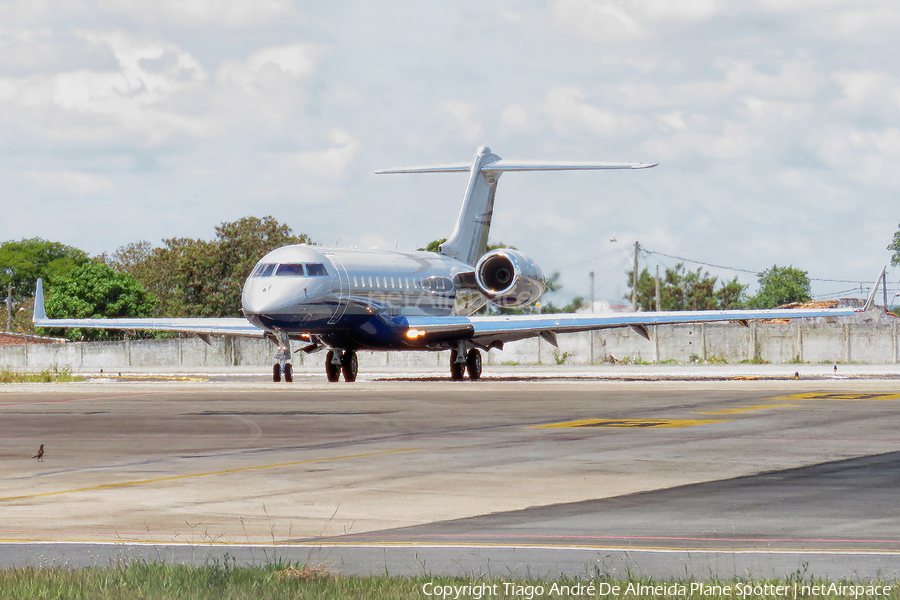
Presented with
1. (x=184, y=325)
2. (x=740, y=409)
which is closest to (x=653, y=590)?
(x=740, y=409)

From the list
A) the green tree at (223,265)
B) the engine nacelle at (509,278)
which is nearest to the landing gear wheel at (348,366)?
the engine nacelle at (509,278)

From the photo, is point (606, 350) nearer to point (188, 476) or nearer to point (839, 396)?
point (839, 396)

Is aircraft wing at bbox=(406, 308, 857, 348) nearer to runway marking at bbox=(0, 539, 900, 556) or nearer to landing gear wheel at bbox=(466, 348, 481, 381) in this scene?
landing gear wheel at bbox=(466, 348, 481, 381)

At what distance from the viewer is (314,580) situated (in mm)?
7766

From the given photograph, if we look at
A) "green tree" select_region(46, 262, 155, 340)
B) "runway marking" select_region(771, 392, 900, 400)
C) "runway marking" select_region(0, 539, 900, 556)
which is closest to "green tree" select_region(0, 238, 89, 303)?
"green tree" select_region(46, 262, 155, 340)

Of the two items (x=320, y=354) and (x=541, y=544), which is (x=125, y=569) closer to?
(x=541, y=544)

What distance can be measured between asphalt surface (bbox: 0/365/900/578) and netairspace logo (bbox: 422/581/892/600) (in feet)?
2.04

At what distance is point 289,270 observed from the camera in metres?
38.3

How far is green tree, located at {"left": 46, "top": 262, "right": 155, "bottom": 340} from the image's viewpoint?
319 feet

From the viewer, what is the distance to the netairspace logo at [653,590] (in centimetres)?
712

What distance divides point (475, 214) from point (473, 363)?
31.7ft

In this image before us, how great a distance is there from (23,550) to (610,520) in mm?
4843

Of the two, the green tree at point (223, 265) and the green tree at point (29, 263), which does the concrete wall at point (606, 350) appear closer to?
the green tree at point (223, 265)

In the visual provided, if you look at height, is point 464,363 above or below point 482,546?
above
